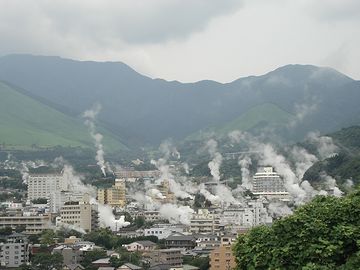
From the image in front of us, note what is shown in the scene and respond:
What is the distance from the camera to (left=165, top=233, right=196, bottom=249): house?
33219 millimetres

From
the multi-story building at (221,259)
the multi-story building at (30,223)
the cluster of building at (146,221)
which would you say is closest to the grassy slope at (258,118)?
the cluster of building at (146,221)

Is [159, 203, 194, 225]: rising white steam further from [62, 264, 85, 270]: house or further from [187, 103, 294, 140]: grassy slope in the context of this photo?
[187, 103, 294, 140]: grassy slope

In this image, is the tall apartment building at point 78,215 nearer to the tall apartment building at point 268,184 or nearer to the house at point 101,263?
the house at point 101,263

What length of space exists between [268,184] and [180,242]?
25.3 m

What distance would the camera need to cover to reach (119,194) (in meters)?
53.5

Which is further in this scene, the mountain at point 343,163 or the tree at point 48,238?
the mountain at point 343,163

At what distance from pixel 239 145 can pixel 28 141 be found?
93.8 ft

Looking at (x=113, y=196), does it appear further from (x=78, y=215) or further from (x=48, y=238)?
(x=48, y=238)

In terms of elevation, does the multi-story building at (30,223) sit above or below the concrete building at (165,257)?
above

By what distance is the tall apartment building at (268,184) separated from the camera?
56875mm

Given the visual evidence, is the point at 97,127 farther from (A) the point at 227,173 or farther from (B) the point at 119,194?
(B) the point at 119,194

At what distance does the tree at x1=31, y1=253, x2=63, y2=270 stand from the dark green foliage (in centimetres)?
1723

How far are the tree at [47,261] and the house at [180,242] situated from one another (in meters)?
6.84

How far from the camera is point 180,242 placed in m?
33.8
